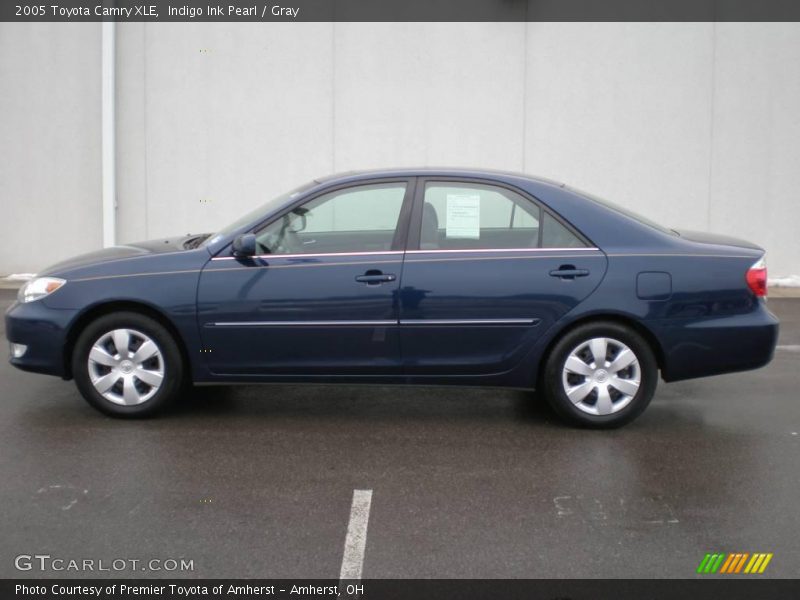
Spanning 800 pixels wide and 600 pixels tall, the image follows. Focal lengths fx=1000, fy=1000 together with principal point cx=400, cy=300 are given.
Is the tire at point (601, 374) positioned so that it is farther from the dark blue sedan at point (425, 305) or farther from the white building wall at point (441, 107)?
the white building wall at point (441, 107)

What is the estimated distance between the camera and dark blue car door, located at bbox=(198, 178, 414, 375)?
589cm

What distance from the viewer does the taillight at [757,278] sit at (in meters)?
5.93

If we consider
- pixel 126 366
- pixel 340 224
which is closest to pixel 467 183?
pixel 340 224

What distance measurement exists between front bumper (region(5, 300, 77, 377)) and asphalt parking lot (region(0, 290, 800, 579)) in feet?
1.17

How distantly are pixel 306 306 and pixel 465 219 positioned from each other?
1095mm

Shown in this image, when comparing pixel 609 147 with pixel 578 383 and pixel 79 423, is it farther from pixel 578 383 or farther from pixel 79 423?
pixel 79 423

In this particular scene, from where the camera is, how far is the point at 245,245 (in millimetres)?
5875

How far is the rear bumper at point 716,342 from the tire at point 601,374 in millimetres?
135

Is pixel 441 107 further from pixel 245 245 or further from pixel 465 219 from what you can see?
pixel 245 245

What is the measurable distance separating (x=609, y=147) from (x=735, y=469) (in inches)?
290

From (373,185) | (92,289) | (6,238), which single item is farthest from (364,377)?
(6,238)
